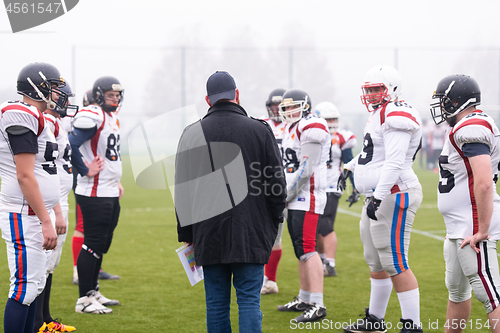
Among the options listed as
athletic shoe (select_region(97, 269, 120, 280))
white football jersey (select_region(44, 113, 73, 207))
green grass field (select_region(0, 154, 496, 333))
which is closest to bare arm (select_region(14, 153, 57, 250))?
white football jersey (select_region(44, 113, 73, 207))

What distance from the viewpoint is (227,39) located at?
1731 inches

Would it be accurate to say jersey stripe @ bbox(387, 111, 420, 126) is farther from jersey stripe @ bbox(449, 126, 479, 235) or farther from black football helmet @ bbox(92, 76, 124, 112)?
black football helmet @ bbox(92, 76, 124, 112)

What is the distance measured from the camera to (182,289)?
18.6 ft

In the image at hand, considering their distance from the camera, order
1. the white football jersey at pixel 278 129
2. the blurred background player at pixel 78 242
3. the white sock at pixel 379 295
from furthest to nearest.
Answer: the white football jersey at pixel 278 129 < the blurred background player at pixel 78 242 < the white sock at pixel 379 295

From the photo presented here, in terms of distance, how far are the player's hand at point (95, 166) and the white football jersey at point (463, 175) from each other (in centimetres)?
313

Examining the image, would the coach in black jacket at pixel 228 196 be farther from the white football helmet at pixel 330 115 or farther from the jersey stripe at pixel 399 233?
the white football helmet at pixel 330 115

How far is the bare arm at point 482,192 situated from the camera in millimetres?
3251

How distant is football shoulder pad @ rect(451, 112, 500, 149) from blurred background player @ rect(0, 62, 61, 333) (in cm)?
270

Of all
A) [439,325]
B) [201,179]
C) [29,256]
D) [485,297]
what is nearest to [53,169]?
[29,256]

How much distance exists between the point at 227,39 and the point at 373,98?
135 ft

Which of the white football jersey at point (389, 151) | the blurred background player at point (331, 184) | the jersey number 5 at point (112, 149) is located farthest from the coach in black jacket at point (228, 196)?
the blurred background player at point (331, 184)

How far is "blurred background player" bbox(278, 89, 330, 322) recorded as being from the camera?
4723 mm

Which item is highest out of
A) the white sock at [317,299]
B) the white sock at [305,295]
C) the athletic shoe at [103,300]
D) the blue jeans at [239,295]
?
the blue jeans at [239,295]

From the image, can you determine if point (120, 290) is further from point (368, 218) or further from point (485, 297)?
point (485, 297)
